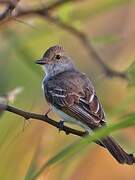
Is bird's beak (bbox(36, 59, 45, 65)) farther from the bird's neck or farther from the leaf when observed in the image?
the leaf

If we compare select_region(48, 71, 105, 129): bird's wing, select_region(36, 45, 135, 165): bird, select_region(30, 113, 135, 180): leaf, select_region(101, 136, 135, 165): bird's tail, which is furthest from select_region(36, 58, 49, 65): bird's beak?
select_region(30, 113, 135, 180): leaf

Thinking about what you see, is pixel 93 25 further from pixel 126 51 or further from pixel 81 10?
pixel 81 10

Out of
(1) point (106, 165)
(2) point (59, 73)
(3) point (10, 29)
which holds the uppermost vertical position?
(3) point (10, 29)

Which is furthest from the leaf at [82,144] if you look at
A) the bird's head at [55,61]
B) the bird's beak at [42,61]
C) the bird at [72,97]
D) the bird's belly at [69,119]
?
the bird's head at [55,61]

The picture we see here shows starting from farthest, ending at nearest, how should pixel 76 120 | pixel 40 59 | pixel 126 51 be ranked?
pixel 126 51 → pixel 40 59 → pixel 76 120

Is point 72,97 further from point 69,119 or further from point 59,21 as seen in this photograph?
point 59,21

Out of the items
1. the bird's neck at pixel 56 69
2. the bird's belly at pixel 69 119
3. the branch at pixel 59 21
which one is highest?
the branch at pixel 59 21

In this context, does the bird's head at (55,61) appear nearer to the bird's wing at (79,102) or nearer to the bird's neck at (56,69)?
the bird's neck at (56,69)

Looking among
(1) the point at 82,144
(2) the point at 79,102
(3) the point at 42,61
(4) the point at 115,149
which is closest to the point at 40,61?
(3) the point at 42,61

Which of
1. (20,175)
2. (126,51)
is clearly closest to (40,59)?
(126,51)
